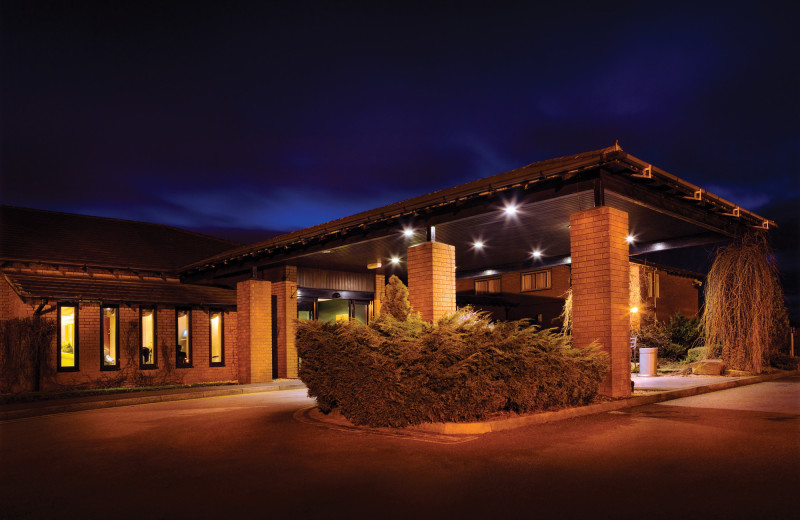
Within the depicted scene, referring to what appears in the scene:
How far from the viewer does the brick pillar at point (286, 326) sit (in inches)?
823

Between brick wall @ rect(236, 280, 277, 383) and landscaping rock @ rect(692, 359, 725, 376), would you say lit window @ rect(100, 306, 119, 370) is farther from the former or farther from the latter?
landscaping rock @ rect(692, 359, 725, 376)

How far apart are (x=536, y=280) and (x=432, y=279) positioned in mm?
21642

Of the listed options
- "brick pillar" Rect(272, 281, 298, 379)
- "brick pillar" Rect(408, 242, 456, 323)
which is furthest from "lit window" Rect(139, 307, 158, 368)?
"brick pillar" Rect(408, 242, 456, 323)

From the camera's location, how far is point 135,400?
48.2ft

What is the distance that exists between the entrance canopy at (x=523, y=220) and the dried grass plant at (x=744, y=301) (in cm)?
81

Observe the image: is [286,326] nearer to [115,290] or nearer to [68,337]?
[115,290]

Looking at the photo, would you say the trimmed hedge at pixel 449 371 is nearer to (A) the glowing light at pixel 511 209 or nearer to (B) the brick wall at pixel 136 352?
(A) the glowing light at pixel 511 209

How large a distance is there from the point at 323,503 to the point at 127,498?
6.33 ft

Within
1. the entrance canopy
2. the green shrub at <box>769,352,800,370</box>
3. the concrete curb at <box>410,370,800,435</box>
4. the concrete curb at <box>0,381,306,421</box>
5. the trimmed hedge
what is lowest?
the concrete curb at <box>0,381,306,421</box>

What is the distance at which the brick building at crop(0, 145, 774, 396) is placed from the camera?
1087 centimetres

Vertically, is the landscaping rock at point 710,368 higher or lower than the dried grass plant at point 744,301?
lower

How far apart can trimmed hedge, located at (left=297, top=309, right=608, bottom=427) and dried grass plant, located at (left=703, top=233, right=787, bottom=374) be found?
8028 millimetres

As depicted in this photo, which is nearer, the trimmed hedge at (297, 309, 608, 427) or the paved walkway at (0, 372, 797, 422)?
the trimmed hedge at (297, 309, 608, 427)

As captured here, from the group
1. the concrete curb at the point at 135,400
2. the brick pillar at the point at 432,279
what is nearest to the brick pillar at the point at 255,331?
the concrete curb at the point at 135,400
